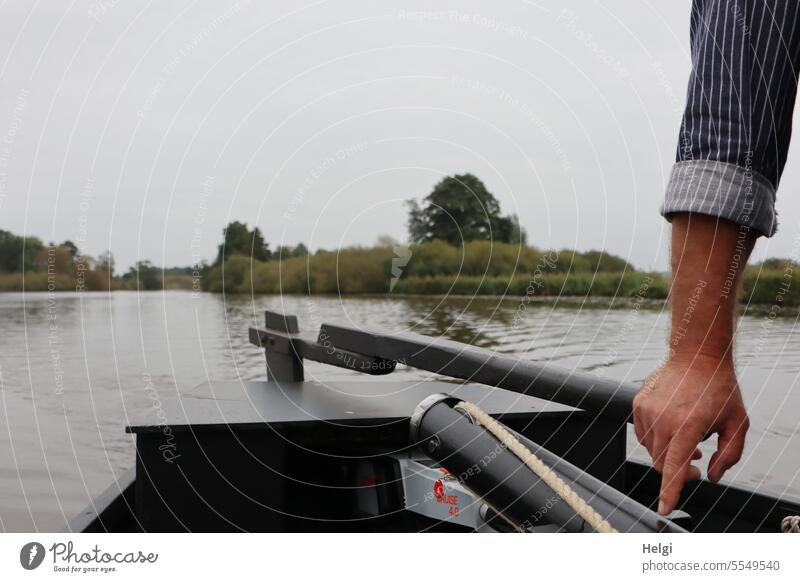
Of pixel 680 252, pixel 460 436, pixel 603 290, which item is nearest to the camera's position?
pixel 680 252

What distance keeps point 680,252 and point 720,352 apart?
0.13 metres

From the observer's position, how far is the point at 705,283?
812mm

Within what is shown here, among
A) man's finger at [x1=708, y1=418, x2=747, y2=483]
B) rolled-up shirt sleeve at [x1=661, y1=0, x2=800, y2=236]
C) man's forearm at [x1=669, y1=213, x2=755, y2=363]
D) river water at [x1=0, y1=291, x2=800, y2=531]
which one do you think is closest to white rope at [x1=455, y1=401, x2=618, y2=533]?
man's finger at [x1=708, y1=418, x2=747, y2=483]

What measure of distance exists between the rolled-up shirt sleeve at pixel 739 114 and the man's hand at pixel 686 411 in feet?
0.58

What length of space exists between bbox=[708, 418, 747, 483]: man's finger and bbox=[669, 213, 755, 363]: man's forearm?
89 millimetres

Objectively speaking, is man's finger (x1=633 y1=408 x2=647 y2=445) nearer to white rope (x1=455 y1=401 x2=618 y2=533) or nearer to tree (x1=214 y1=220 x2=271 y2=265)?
white rope (x1=455 y1=401 x2=618 y2=533)

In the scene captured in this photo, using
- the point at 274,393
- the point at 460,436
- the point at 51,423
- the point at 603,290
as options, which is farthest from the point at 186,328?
the point at 460,436

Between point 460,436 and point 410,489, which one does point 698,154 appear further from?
point 410,489

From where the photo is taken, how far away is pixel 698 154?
0.86 meters

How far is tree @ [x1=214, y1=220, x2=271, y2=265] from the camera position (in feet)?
10.6

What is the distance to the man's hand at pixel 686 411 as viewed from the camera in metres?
0.83
